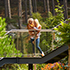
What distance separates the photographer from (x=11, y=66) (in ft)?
39.2

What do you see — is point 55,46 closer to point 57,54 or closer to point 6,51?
point 57,54

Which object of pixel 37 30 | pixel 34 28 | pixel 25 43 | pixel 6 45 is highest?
pixel 34 28

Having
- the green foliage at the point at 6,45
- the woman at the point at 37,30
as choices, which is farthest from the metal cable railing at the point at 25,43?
the green foliage at the point at 6,45

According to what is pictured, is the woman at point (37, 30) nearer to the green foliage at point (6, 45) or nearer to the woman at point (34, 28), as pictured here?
the woman at point (34, 28)

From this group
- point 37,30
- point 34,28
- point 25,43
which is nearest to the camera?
point 34,28

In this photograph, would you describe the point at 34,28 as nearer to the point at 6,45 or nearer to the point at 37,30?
the point at 37,30

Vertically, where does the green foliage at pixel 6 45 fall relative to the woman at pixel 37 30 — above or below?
below

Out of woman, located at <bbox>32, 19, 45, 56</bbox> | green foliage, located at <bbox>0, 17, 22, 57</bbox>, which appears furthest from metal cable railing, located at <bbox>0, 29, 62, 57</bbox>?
green foliage, located at <bbox>0, 17, 22, 57</bbox>

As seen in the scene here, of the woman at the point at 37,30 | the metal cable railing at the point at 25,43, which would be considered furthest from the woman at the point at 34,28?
the metal cable railing at the point at 25,43

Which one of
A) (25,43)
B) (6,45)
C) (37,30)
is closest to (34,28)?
(37,30)

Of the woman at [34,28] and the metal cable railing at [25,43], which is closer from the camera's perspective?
the woman at [34,28]

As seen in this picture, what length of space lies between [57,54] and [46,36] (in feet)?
3.06

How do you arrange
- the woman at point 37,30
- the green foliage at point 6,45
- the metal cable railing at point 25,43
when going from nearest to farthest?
the woman at point 37,30 < the metal cable railing at point 25,43 < the green foliage at point 6,45

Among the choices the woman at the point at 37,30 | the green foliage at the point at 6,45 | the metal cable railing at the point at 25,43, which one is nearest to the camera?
the woman at the point at 37,30
